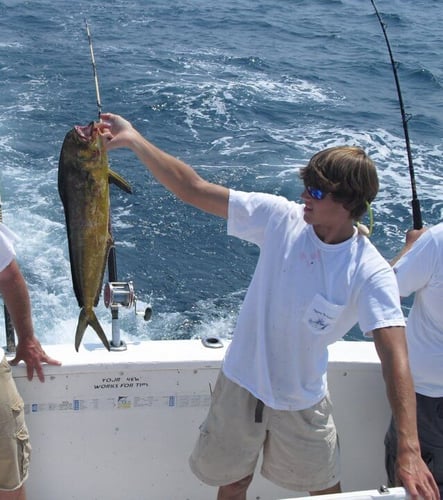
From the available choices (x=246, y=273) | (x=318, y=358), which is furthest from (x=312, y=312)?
(x=246, y=273)

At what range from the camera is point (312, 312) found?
89.0 inches

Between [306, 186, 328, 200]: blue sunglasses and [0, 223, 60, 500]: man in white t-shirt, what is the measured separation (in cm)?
100

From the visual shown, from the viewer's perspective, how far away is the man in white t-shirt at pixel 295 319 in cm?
218

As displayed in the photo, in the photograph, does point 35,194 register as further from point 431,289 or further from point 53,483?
point 431,289

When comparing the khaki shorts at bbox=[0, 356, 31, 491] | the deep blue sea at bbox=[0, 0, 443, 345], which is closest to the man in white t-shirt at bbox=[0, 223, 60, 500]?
the khaki shorts at bbox=[0, 356, 31, 491]

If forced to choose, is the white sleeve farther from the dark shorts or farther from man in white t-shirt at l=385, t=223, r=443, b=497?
the dark shorts

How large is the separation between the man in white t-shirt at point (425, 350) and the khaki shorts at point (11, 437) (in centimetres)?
126

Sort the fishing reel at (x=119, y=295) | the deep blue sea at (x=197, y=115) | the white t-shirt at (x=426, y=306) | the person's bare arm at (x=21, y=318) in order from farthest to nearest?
the deep blue sea at (x=197, y=115), the fishing reel at (x=119, y=295), the person's bare arm at (x=21, y=318), the white t-shirt at (x=426, y=306)

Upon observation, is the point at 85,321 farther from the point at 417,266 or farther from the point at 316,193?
the point at 417,266

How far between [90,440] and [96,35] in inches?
545

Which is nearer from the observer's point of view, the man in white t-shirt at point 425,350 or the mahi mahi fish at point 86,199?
the mahi mahi fish at point 86,199

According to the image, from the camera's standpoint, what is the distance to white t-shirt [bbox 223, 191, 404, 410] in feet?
7.35

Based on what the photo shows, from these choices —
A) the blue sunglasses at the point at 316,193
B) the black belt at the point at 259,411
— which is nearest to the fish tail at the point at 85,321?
the black belt at the point at 259,411

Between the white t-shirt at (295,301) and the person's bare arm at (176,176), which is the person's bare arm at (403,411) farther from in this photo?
the person's bare arm at (176,176)
